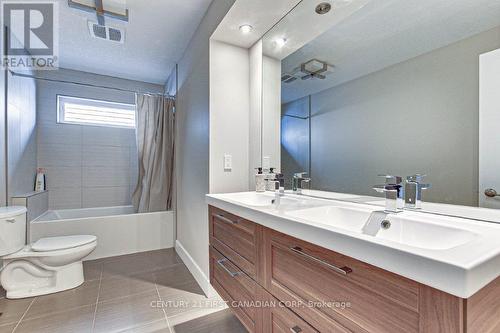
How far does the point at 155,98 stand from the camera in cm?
Result: 313

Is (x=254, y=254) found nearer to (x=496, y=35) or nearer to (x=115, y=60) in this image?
(x=496, y=35)

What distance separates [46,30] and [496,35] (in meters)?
3.28

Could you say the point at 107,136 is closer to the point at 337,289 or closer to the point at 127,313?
the point at 127,313

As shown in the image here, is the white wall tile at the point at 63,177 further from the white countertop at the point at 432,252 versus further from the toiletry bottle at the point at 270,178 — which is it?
the white countertop at the point at 432,252

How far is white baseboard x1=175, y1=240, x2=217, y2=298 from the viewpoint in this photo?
195cm

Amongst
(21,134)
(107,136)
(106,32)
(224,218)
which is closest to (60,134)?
(107,136)

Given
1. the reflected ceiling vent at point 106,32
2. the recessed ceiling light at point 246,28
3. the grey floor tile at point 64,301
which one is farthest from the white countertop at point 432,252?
the reflected ceiling vent at point 106,32

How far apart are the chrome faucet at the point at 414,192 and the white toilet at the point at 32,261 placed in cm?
249

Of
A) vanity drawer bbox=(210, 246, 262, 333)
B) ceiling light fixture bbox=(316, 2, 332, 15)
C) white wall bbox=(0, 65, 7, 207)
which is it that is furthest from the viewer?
white wall bbox=(0, 65, 7, 207)

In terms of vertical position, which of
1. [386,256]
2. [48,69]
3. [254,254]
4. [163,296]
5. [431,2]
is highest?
[48,69]

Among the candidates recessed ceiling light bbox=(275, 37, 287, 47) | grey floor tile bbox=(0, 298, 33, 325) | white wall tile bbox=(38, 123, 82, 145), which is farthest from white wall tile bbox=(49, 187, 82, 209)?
recessed ceiling light bbox=(275, 37, 287, 47)

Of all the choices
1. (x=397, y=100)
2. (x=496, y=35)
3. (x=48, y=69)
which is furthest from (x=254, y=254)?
(x=48, y=69)

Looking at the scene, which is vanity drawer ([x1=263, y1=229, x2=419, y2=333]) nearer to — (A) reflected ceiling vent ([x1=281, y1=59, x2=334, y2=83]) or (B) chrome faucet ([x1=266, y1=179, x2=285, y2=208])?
(B) chrome faucet ([x1=266, y1=179, x2=285, y2=208])

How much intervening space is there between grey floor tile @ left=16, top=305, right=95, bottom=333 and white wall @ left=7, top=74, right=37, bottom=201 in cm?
127
